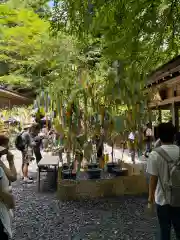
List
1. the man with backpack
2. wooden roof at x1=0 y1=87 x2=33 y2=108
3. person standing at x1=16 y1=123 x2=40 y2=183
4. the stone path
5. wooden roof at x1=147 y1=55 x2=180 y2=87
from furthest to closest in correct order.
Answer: wooden roof at x1=0 y1=87 x2=33 y2=108 < person standing at x1=16 y1=123 x2=40 y2=183 < wooden roof at x1=147 y1=55 x2=180 y2=87 < the stone path < the man with backpack

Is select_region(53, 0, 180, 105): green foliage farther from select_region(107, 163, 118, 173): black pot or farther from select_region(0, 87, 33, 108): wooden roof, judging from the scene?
select_region(0, 87, 33, 108): wooden roof

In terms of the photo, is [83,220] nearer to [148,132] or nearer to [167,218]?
→ [167,218]

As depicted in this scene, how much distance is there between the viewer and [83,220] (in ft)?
15.4

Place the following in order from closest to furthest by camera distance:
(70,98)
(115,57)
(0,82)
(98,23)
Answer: (98,23)
(115,57)
(70,98)
(0,82)

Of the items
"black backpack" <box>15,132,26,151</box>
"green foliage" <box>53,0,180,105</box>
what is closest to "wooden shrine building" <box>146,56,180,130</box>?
"green foliage" <box>53,0,180,105</box>

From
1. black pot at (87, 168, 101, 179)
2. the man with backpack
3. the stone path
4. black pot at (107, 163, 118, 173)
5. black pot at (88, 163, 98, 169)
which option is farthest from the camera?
black pot at (107, 163, 118, 173)

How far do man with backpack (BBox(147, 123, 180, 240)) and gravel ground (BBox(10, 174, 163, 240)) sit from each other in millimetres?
1415

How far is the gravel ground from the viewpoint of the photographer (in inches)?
161

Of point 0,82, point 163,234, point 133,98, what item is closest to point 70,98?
point 133,98

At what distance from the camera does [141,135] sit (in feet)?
21.0

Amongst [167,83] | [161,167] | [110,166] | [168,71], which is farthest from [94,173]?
[161,167]

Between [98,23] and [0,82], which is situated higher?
[0,82]

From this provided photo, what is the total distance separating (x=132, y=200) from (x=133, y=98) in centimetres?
200

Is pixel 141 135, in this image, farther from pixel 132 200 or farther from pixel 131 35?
pixel 131 35
